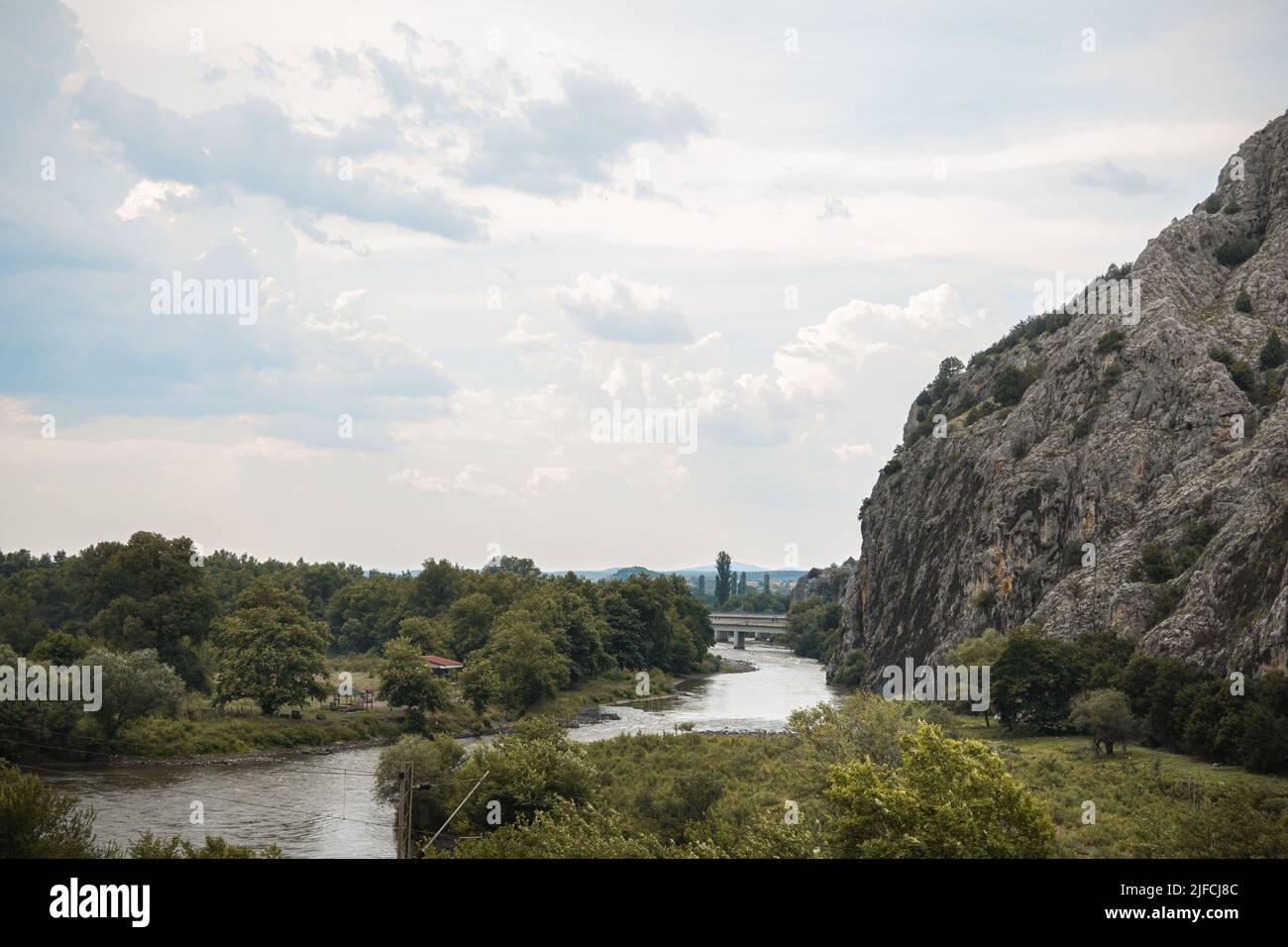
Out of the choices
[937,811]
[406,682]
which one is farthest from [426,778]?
[406,682]

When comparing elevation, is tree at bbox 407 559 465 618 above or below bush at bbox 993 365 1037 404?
below

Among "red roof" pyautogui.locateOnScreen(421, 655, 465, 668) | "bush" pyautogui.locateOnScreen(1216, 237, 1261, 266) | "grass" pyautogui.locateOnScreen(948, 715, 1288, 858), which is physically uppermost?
"bush" pyautogui.locateOnScreen(1216, 237, 1261, 266)

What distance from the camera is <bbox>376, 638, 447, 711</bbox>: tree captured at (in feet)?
300

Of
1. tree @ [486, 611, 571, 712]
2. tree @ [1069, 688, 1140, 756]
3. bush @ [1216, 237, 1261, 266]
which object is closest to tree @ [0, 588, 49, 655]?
tree @ [486, 611, 571, 712]

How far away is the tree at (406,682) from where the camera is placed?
3595 inches

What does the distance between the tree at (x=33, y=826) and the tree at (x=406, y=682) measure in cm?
5440

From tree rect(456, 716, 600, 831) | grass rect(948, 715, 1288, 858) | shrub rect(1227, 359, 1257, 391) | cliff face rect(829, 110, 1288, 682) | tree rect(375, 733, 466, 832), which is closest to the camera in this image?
grass rect(948, 715, 1288, 858)

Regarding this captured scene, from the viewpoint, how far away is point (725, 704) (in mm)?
118000

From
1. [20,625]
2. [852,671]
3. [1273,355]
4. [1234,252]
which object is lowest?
[852,671]

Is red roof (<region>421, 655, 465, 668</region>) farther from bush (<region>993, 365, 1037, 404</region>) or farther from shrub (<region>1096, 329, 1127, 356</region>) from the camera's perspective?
shrub (<region>1096, 329, 1127, 356</region>)

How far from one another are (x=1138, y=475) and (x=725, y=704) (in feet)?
166

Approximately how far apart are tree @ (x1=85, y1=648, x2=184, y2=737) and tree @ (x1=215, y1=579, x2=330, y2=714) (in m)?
6.41

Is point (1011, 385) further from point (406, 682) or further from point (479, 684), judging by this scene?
point (406, 682)

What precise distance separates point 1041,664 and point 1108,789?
88.4 feet
